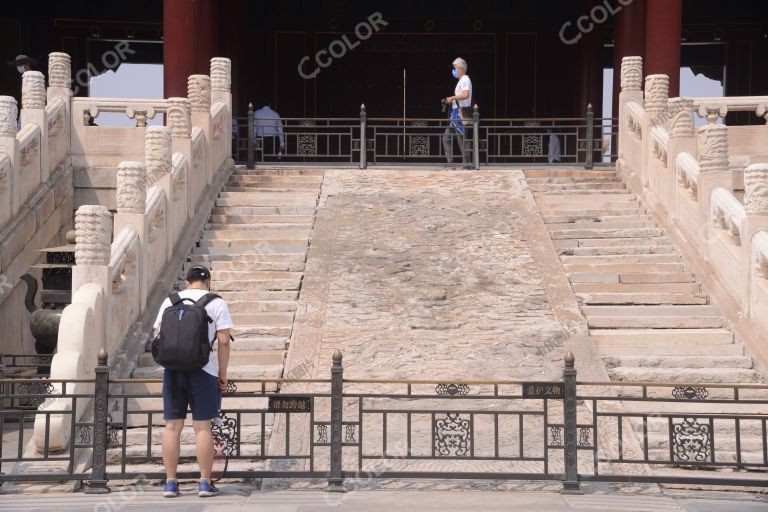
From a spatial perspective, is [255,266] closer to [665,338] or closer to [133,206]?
[133,206]

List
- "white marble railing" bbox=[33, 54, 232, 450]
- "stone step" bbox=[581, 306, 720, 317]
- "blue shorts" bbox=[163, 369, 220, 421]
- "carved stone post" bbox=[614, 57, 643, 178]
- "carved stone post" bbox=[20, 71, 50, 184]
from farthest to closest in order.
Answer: "carved stone post" bbox=[614, 57, 643, 178] → "carved stone post" bbox=[20, 71, 50, 184] → "stone step" bbox=[581, 306, 720, 317] → "white marble railing" bbox=[33, 54, 232, 450] → "blue shorts" bbox=[163, 369, 220, 421]

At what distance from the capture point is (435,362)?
9711 millimetres

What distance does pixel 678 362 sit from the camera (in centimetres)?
984

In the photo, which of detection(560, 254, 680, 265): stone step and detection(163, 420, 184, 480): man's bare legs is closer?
detection(163, 420, 184, 480): man's bare legs

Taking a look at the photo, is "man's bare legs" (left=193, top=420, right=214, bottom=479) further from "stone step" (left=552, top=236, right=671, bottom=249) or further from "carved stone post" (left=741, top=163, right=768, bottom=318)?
"stone step" (left=552, top=236, right=671, bottom=249)

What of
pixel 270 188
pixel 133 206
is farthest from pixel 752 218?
pixel 270 188

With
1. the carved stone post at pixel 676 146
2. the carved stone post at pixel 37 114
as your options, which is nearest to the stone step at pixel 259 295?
the carved stone post at pixel 37 114

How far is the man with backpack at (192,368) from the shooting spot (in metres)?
7.11

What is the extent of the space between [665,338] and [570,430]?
3339mm

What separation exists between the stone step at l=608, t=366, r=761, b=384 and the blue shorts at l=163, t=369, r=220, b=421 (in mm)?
3756

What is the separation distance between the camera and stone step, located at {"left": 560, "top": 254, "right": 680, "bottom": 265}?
12.1m

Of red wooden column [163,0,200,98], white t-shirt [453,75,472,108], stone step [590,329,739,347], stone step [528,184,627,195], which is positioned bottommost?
stone step [590,329,739,347]

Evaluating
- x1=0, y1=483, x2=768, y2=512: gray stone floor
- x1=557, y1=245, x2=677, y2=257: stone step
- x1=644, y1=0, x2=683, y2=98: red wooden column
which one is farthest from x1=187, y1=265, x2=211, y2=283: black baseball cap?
x1=644, y1=0, x2=683, y2=98: red wooden column

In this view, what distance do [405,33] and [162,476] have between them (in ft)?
56.0
